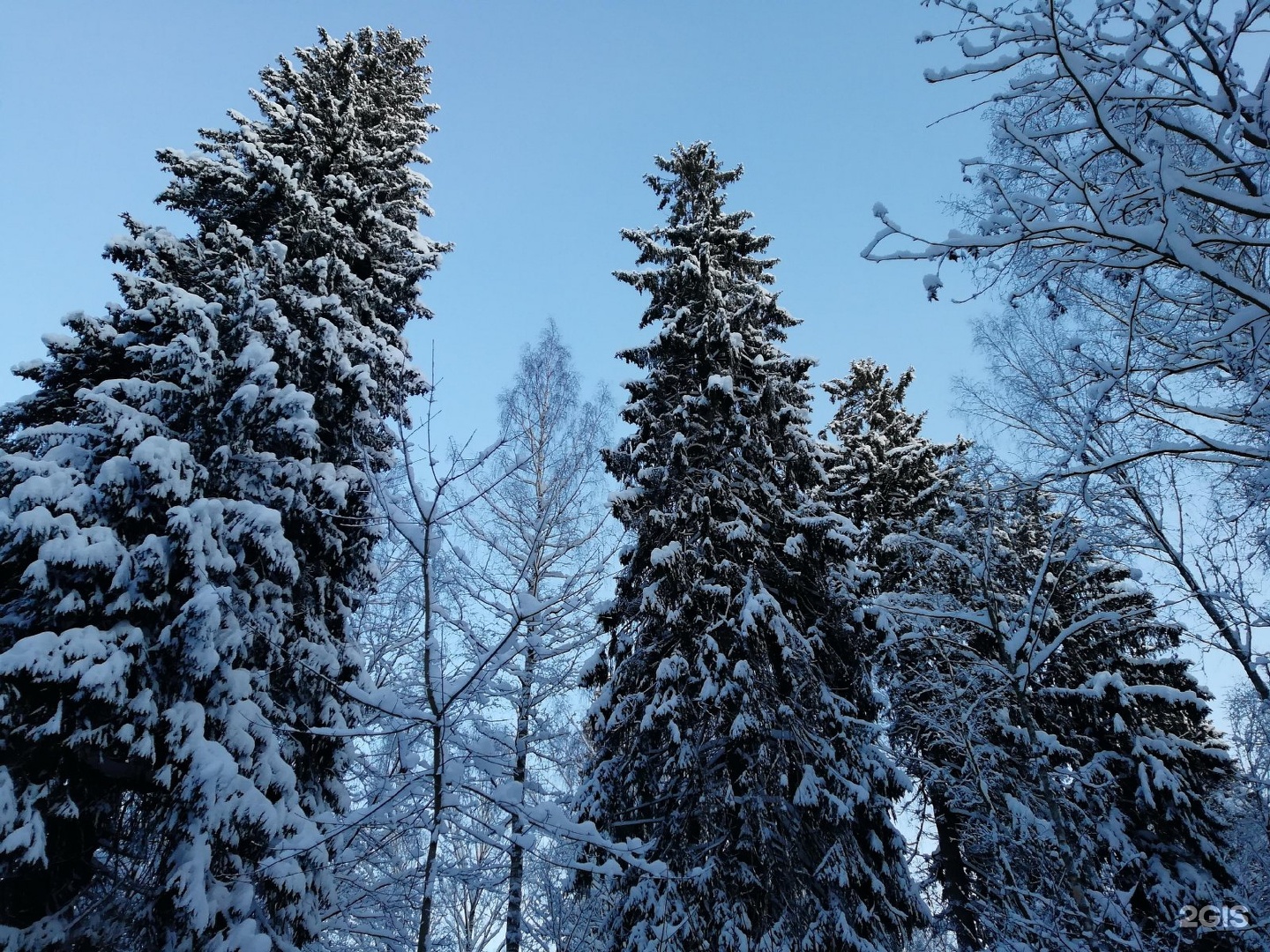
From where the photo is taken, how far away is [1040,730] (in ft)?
34.8

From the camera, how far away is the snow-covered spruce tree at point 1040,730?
9.07 m

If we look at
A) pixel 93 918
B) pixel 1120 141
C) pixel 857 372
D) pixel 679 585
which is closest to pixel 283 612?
pixel 93 918

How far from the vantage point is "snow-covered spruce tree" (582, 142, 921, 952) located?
772 centimetres

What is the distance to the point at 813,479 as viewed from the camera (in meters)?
11.6

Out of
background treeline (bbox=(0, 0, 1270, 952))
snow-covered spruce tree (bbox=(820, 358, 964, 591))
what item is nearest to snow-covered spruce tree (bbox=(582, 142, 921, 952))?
background treeline (bbox=(0, 0, 1270, 952))

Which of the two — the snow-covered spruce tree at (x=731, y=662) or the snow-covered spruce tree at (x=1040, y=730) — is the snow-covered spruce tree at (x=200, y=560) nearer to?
the snow-covered spruce tree at (x=731, y=662)

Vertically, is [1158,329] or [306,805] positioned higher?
[1158,329]

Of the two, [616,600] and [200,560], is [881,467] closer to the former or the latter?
[616,600]

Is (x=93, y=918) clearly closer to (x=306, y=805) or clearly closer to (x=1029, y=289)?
(x=306, y=805)

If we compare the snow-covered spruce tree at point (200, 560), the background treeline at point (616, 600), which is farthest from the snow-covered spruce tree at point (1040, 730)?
the snow-covered spruce tree at point (200, 560)

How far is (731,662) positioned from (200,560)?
6.38 m

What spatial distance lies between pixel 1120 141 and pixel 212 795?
7826 millimetres

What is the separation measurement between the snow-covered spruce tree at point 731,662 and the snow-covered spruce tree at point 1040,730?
1.43m

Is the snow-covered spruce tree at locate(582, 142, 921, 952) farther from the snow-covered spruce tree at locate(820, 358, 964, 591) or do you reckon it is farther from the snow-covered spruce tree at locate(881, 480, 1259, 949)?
the snow-covered spruce tree at locate(820, 358, 964, 591)
